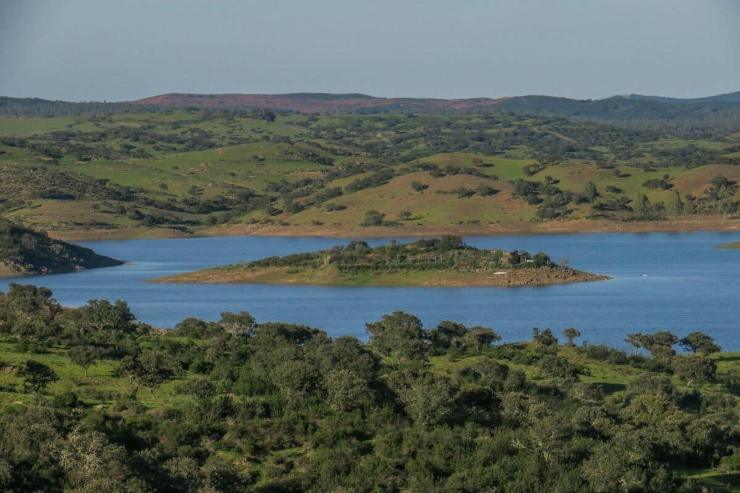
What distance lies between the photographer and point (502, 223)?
13988 centimetres

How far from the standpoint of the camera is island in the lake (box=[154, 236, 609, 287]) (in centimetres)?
9106

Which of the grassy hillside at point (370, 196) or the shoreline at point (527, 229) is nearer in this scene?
the shoreline at point (527, 229)

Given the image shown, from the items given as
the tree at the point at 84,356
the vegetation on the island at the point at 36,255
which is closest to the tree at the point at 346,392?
the tree at the point at 84,356

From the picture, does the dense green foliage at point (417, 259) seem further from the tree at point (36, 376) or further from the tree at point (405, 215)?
the tree at point (36, 376)

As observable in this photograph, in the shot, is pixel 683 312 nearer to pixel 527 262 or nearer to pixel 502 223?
pixel 527 262

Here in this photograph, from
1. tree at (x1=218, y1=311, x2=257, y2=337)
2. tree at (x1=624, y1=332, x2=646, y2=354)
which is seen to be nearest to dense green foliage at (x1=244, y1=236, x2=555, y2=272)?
tree at (x1=624, y1=332, x2=646, y2=354)

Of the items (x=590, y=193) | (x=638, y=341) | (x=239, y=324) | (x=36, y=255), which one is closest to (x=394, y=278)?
(x=36, y=255)

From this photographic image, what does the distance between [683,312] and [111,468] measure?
52.0m

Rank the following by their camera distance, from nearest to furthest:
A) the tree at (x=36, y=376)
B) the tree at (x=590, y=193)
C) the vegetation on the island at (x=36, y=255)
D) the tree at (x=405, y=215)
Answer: the tree at (x=36, y=376), the vegetation on the island at (x=36, y=255), the tree at (x=405, y=215), the tree at (x=590, y=193)

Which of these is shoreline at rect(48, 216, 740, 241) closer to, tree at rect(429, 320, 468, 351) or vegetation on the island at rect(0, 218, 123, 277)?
vegetation on the island at rect(0, 218, 123, 277)

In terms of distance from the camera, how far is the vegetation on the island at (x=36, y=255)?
354 ft

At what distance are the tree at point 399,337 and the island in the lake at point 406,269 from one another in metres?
36.9

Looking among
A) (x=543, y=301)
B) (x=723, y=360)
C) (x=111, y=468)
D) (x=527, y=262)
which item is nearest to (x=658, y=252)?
(x=527, y=262)

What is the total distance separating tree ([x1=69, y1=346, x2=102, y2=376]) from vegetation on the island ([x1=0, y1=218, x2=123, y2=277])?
7210cm
